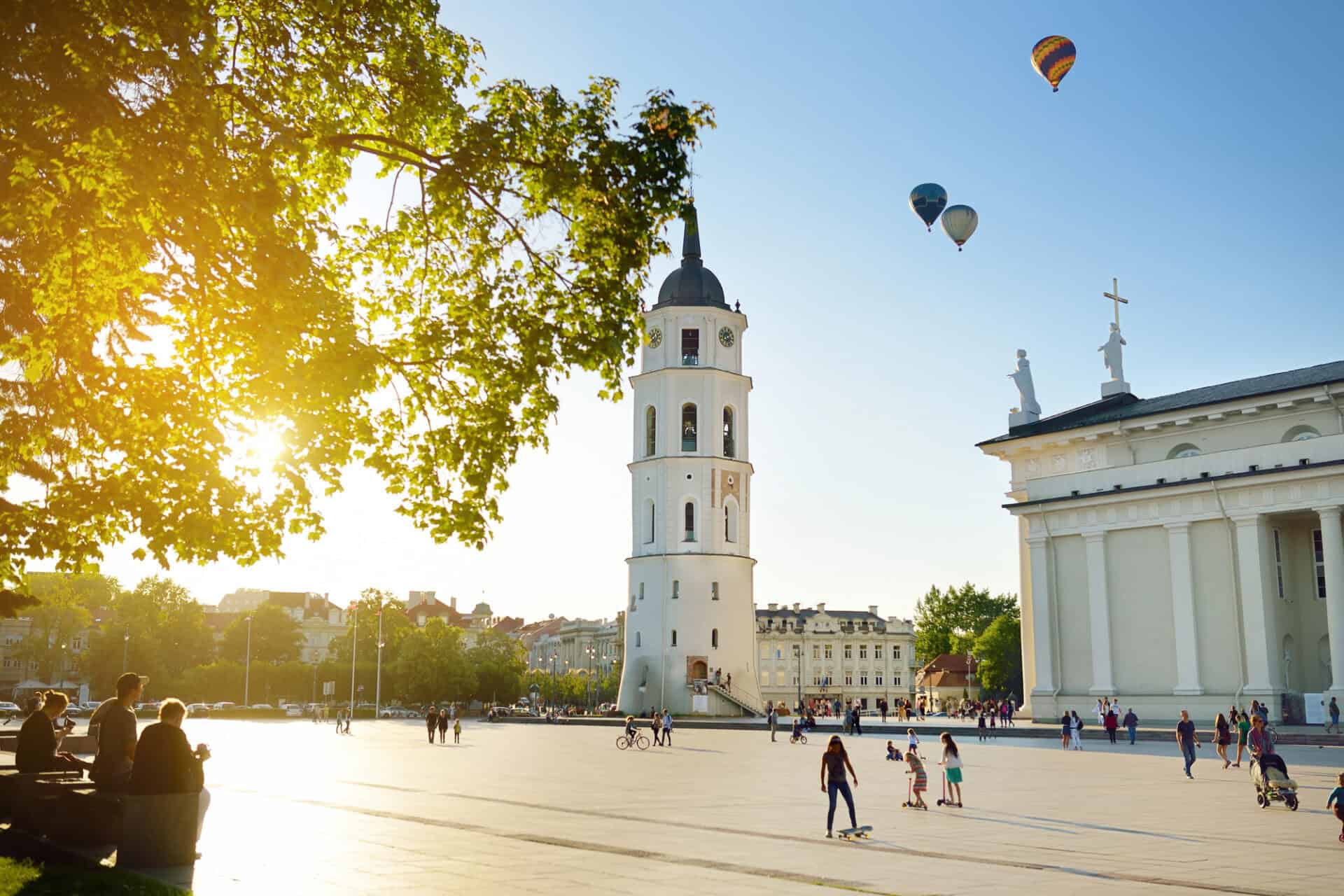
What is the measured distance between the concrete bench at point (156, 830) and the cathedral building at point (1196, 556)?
41.8 metres

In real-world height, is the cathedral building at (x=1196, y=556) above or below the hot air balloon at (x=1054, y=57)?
below

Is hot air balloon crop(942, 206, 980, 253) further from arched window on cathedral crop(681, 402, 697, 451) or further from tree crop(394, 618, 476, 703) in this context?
tree crop(394, 618, 476, 703)

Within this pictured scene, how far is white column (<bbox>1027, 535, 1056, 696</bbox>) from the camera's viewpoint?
52.1 metres

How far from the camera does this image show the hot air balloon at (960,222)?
2025 inches

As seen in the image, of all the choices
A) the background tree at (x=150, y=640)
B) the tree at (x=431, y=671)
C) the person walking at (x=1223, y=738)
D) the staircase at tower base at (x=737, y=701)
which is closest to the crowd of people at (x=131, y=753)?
the person walking at (x=1223, y=738)

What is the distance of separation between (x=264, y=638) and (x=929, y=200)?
286 feet

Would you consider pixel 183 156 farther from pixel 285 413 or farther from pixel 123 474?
pixel 123 474

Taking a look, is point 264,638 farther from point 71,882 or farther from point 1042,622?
point 71,882

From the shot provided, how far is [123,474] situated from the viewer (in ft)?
38.7

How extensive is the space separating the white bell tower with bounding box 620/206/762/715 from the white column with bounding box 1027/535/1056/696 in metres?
27.7

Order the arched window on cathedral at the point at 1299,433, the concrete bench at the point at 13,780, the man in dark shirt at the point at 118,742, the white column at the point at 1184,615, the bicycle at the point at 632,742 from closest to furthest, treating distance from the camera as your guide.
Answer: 1. the man in dark shirt at the point at 118,742
2. the concrete bench at the point at 13,780
3. the bicycle at the point at 632,742
4. the white column at the point at 1184,615
5. the arched window on cathedral at the point at 1299,433

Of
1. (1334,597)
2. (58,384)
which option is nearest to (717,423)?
(1334,597)

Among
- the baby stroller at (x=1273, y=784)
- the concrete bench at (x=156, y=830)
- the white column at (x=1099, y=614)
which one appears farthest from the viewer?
the white column at (x=1099, y=614)

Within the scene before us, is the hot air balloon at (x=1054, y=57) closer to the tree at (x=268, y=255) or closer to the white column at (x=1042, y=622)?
the white column at (x=1042, y=622)
